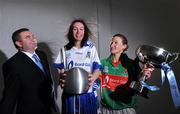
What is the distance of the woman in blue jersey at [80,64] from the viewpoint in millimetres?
1717

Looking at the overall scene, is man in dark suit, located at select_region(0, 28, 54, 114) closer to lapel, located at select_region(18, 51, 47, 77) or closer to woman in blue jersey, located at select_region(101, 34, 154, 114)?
lapel, located at select_region(18, 51, 47, 77)

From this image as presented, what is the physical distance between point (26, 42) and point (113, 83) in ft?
1.69

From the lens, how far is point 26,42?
1744 millimetres

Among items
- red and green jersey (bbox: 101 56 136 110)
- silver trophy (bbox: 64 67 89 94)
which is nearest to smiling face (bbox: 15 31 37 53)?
silver trophy (bbox: 64 67 89 94)

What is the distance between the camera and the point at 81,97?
171cm

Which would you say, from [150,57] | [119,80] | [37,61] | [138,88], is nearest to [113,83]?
[119,80]

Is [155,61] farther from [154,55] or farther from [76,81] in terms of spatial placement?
[76,81]

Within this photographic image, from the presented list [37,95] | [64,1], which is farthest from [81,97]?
[64,1]

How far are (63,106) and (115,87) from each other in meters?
0.30

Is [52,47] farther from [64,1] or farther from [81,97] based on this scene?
[81,97]

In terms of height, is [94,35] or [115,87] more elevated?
[94,35]

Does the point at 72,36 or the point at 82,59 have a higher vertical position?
the point at 72,36

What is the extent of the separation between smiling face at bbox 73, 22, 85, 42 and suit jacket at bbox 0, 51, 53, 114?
26cm

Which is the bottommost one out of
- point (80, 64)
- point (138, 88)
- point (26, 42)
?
point (138, 88)
